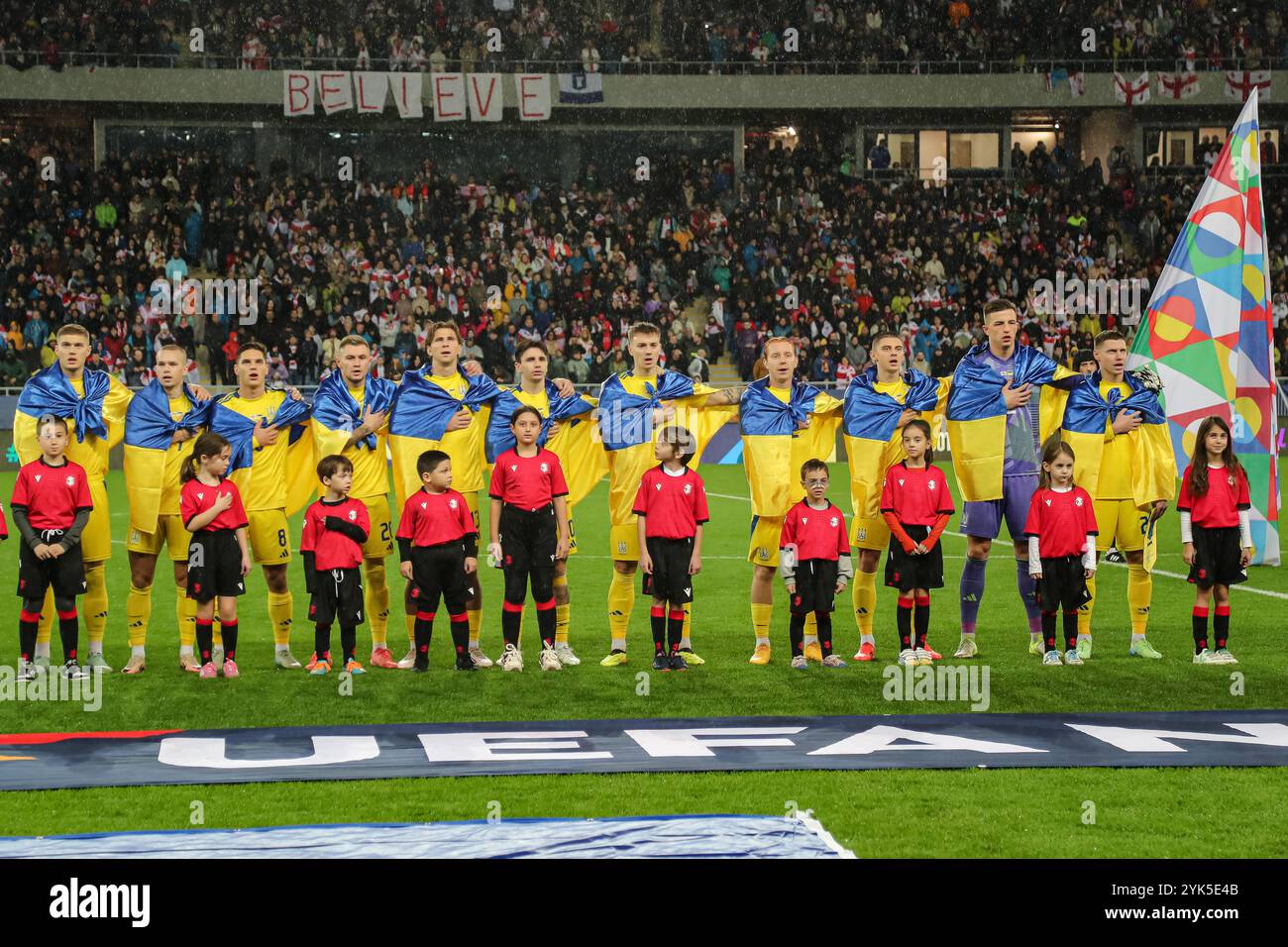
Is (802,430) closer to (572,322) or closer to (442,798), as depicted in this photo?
(442,798)

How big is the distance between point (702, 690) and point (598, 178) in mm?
29224

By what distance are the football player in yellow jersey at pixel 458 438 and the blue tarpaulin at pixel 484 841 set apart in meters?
3.91

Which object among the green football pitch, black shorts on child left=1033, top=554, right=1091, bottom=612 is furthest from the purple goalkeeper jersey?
the green football pitch

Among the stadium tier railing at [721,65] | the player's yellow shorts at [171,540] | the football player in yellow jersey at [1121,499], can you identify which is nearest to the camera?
the player's yellow shorts at [171,540]

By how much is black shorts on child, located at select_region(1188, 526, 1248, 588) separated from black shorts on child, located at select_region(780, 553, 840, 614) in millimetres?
2233

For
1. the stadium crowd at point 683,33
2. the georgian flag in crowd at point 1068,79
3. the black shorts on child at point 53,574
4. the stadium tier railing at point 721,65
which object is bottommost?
the black shorts on child at point 53,574

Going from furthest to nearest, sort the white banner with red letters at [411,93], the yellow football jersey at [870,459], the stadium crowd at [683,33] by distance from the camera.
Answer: the stadium crowd at [683,33]
the white banner with red letters at [411,93]
the yellow football jersey at [870,459]

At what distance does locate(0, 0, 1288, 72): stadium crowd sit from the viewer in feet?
116

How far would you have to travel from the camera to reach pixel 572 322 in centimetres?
2988

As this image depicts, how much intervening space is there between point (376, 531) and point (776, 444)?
263 centimetres

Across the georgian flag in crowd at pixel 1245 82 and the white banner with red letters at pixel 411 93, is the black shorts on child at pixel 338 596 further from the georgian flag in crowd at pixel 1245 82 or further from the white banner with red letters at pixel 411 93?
the georgian flag in crowd at pixel 1245 82

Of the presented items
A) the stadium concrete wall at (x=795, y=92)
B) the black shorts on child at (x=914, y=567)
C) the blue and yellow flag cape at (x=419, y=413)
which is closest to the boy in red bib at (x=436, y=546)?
the blue and yellow flag cape at (x=419, y=413)

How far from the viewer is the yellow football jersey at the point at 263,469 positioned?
32.2 ft
